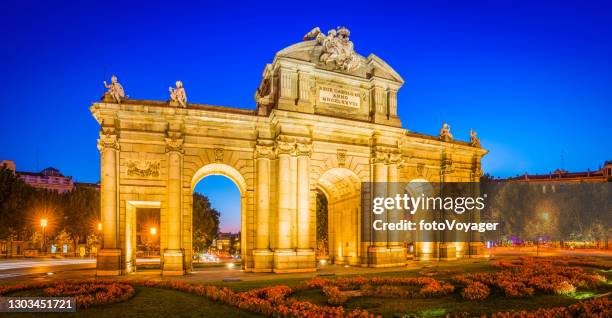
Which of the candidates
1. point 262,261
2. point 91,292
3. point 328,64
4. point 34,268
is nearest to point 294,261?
point 262,261

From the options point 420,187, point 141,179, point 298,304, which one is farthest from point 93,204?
point 298,304

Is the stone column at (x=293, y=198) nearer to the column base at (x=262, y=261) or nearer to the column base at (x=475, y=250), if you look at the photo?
the column base at (x=262, y=261)

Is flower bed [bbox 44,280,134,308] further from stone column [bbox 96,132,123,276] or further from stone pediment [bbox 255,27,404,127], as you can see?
stone pediment [bbox 255,27,404,127]

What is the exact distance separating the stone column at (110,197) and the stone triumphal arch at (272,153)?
0.06 meters

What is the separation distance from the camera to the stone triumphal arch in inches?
1040

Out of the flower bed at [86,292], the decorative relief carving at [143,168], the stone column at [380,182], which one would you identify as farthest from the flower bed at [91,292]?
the stone column at [380,182]

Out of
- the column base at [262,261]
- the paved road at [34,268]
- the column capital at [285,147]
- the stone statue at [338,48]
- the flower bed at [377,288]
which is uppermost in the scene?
the stone statue at [338,48]

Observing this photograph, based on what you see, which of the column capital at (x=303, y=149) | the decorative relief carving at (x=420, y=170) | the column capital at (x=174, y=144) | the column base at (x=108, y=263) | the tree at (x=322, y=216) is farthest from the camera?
the tree at (x=322, y=216)

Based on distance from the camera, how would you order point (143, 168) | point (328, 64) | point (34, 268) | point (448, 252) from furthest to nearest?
point (448, 252)
point (34, 268)
point (328, 64)
point (143, 168)

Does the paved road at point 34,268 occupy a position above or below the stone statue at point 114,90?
below

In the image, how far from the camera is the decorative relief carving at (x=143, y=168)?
87.9 ft

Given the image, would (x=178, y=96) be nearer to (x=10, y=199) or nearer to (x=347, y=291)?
(x=347, y=291)

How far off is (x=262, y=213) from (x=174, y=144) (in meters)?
7.56

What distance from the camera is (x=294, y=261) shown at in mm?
27656
